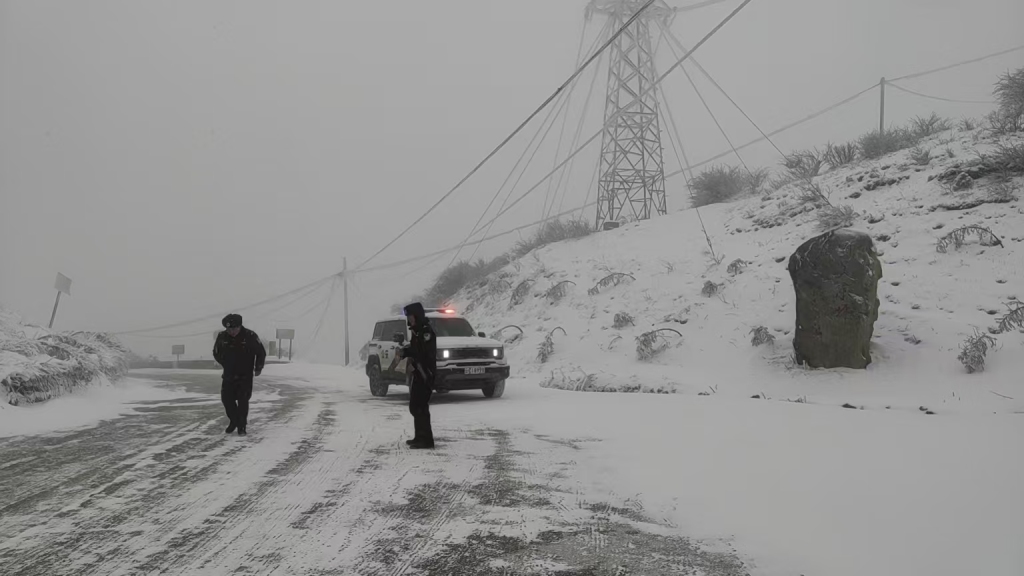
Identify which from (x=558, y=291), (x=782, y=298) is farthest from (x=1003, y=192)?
(x=558, y=291)

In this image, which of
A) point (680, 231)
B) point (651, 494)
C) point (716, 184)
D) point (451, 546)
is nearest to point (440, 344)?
point (651, 494)

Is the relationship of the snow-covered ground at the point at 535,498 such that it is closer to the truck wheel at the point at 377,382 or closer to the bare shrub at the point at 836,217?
the truck wheel at the point at 377,382

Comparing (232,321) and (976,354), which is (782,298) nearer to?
(976,354)

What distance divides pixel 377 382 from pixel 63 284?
11724 mm

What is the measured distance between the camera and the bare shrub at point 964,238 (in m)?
12.9

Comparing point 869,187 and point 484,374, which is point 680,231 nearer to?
point 869,187

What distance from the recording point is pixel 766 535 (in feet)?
12.6

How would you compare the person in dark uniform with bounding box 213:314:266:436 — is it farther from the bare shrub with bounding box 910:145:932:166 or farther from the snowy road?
the bare shrub with bounding box 910:145:932:166

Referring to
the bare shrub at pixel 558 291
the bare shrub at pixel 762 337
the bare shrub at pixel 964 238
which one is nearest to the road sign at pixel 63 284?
the bare shrub at pixel 558 291

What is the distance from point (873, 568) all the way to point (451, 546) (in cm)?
237

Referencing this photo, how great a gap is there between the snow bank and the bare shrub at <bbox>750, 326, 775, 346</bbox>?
14124 mm

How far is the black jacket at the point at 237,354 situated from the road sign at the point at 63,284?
13510mm

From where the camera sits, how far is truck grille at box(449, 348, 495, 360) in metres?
12.0

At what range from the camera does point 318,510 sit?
441 cm
